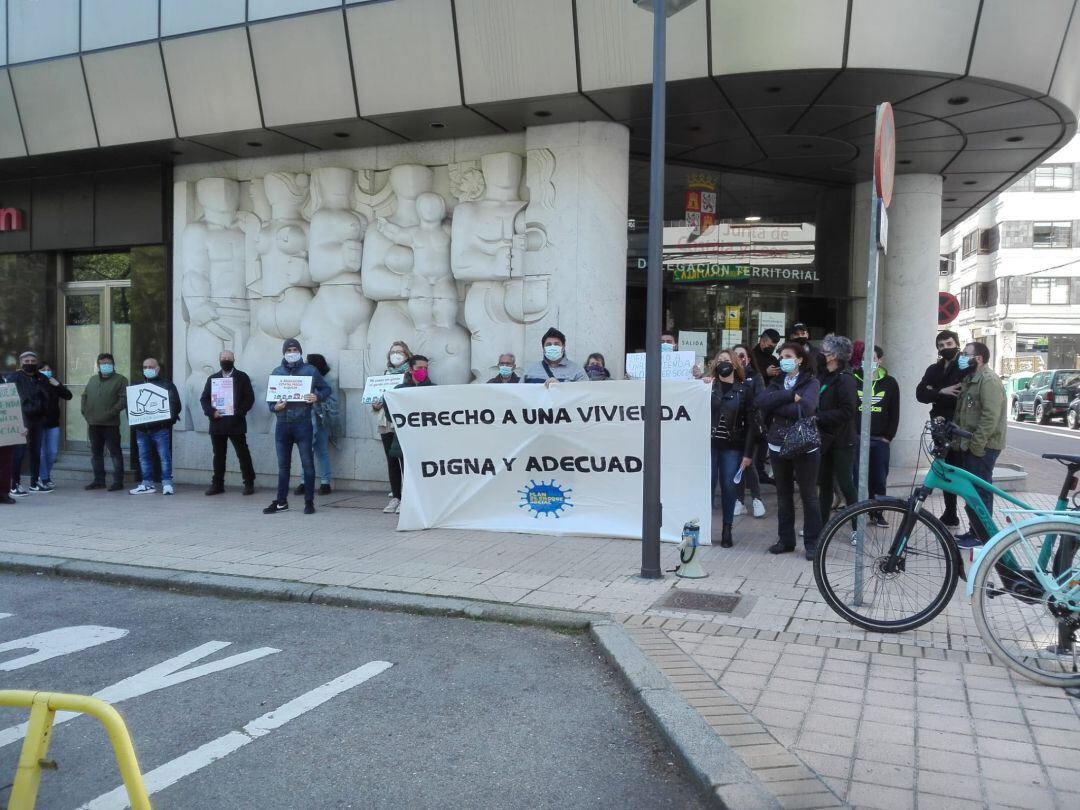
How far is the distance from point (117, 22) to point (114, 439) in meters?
5.45

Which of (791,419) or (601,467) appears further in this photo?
(601,467)

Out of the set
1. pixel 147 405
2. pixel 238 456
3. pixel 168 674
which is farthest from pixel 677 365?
pixel 147 405

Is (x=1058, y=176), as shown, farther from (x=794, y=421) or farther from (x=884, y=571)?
(x=884, y=571)

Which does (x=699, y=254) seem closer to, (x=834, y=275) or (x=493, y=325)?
(x=834, y=275)

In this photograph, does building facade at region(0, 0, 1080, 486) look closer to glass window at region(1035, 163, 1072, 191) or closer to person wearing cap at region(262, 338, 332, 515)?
person wearing cap at region(262, 338, 332, 515)

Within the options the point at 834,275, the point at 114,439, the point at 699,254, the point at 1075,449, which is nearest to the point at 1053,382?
the point at 1075,449

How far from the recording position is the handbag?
741cm

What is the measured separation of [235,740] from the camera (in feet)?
13.3

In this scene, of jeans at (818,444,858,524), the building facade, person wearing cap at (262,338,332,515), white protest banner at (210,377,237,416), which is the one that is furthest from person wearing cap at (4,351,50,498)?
jeans at (818,444,858,524)

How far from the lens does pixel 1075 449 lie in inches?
806

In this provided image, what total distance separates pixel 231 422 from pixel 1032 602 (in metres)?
9.30

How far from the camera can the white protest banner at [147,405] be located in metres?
11.7

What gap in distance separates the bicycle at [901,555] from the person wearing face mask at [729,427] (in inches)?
106

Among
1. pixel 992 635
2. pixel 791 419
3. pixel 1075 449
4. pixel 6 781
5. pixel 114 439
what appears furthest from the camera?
pixel 1075 449
